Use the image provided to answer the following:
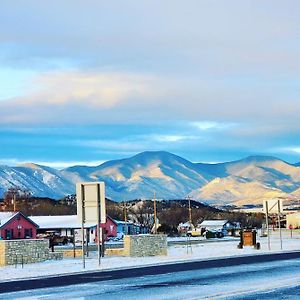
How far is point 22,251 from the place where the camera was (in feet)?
115

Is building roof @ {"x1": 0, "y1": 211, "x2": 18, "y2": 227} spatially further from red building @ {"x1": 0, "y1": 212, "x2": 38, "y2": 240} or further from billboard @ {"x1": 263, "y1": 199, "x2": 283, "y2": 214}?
billboard @ {"x1": 263, "y1": 199, "x2": 283, "y2": 214}

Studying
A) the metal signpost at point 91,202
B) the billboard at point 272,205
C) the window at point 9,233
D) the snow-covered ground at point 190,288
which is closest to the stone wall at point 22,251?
the metal signpost at point 91,202

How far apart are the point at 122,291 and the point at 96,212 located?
10.8m

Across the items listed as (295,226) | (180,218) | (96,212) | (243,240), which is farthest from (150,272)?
(180,218)

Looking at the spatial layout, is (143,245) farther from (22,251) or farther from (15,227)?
(15,227)

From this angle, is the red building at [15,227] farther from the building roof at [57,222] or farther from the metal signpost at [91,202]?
the metal signpost at [91,202]

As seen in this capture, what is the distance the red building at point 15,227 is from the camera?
287ft

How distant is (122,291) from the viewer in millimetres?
19656

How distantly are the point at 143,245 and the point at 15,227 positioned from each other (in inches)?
2020

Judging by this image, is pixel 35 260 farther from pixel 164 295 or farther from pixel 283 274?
pixel 164 295

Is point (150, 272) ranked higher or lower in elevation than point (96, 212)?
lower

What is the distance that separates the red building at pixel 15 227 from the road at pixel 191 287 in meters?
63.3

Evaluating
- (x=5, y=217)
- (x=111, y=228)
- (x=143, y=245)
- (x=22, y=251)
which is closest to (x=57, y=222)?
(x=111, y=228)

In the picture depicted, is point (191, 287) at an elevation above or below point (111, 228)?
below
